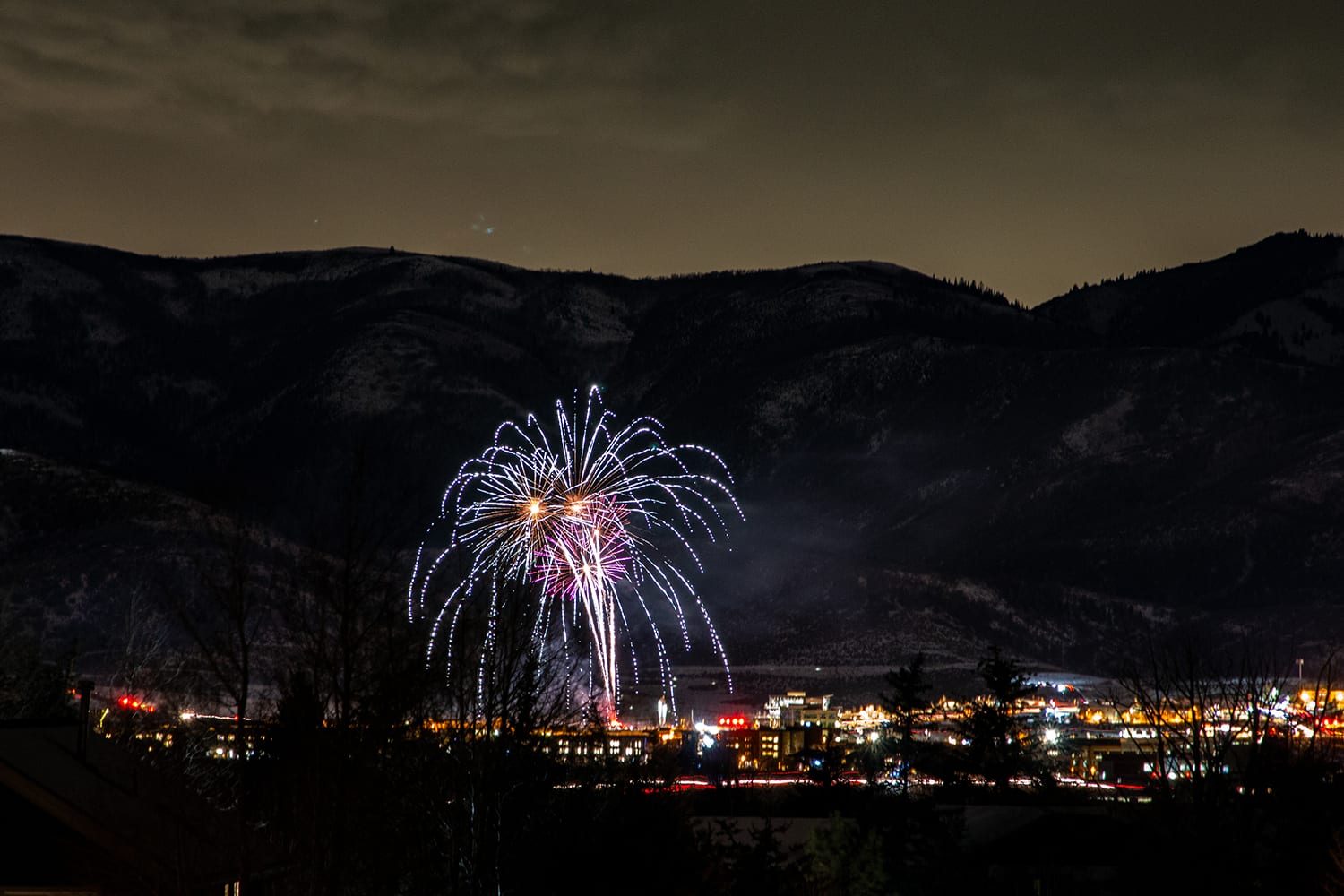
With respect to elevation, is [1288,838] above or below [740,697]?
below

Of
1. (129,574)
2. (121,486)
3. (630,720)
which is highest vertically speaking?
(121,486)

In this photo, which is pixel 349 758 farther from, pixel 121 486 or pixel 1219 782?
pixel 121 486

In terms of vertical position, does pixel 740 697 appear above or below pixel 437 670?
above

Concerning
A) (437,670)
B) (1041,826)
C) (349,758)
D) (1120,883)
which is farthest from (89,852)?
(1041,826)

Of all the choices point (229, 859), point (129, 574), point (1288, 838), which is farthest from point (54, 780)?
point (129, 574)

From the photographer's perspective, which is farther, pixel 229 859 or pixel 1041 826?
pixel 1041 826

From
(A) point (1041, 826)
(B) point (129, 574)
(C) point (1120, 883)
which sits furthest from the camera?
(B) point (129, 574)

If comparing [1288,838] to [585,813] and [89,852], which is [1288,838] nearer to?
[585,813]

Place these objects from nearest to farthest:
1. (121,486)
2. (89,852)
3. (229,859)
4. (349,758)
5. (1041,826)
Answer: (89,852), (229,859), (349,758), (1041,826), (121,486)

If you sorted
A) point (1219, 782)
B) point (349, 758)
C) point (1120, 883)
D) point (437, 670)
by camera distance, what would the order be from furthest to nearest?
point (1120, 883) < point (437, 670) < point (1219, 782) < point (349, 758)
